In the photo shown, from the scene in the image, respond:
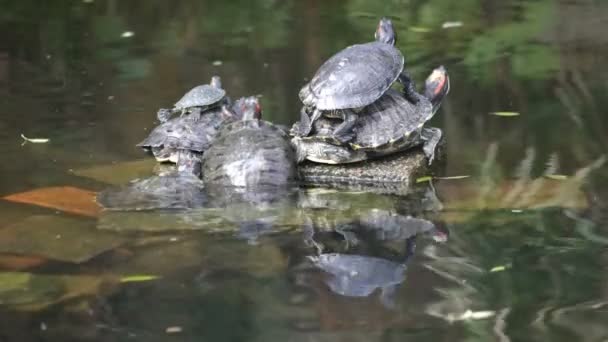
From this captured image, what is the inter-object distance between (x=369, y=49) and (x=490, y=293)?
7.06 feet

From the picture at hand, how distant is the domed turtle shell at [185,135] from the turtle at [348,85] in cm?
60

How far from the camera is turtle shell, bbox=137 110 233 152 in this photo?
19.1 feet

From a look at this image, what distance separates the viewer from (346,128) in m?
5.45

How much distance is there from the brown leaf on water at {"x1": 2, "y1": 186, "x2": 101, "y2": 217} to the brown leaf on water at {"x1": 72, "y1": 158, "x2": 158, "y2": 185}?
0.82 feet

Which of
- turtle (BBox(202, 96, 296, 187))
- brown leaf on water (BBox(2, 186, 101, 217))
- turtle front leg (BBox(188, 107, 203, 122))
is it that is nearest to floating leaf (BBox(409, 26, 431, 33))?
turtle front leg (BBox(188, 107, 203, 122))

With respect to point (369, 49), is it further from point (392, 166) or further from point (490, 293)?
point (490, 293)

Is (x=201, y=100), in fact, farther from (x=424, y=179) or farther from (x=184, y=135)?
(x=424, y=179)

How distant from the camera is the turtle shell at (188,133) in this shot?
229 inches

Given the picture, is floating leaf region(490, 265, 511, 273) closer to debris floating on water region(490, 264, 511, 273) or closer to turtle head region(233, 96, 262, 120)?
debris floating on water region(490, 264, 511, 273)

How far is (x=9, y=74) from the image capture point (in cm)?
837

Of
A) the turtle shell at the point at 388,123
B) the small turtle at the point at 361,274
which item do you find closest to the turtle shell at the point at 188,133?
the turtle shell at the point at 388,123

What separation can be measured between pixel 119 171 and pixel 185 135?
455mm

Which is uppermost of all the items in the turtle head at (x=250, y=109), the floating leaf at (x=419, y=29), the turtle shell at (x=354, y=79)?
the turtle shell at (x=354, y=79)

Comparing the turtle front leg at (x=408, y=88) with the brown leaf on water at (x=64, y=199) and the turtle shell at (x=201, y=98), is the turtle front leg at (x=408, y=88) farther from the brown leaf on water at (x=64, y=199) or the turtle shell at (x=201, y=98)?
the brown leaf on water at (x=64, y=199)
